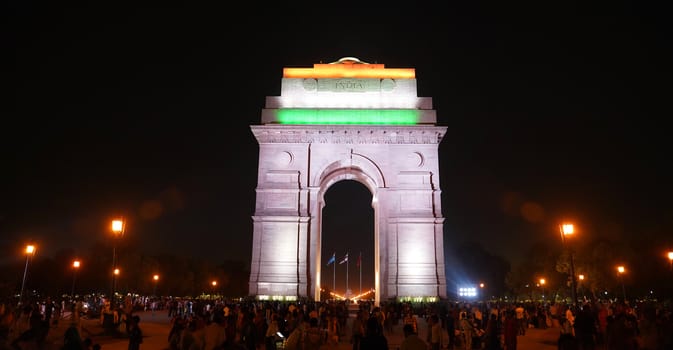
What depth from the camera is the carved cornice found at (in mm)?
34062

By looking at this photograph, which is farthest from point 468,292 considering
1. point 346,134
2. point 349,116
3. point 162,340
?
point 162,340

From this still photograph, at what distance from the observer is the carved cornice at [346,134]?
3406 centimetres

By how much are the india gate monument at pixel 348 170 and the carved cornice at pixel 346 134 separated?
7cm

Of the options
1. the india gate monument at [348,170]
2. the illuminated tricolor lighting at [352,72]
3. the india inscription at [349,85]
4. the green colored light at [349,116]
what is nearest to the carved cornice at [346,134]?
the india gate monument at [348,170]

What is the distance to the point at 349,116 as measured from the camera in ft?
114

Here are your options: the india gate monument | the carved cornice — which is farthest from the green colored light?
the carved cornice

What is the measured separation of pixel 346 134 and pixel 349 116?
4.57 ft

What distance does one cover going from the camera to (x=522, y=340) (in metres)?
19.5

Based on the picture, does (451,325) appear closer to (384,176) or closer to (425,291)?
(425,291)

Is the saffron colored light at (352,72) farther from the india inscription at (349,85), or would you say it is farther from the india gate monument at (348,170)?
the india inscription at (349,85)

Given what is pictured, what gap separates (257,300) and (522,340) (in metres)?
15.6

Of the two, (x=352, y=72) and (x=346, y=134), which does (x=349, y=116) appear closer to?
(x=346, y=134)

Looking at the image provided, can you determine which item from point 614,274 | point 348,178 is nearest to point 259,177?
point 348,178

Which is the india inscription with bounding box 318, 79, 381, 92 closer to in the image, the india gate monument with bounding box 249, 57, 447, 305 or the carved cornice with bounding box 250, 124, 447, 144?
the india gate monument with bounding box 249, 57, 447, 305
